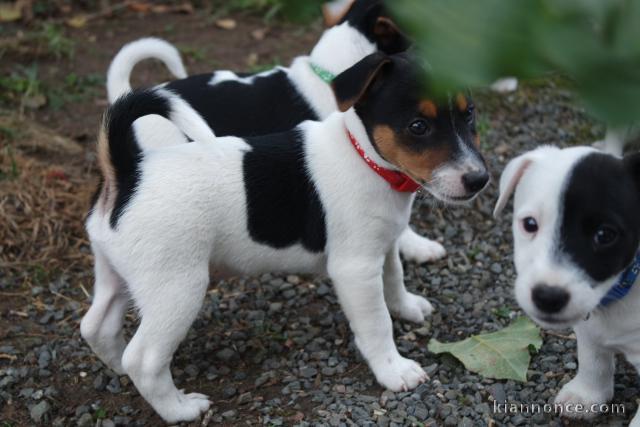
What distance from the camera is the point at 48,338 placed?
411 centimetres

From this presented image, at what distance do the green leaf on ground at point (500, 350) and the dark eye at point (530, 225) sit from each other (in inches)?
43.6

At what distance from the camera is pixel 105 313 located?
11.6 feet

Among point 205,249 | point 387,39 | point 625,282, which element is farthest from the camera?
point 387,39

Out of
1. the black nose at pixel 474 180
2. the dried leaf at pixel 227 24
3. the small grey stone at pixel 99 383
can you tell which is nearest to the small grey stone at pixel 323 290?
the small grey stone at pixel 99 383

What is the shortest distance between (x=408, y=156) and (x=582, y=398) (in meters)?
1.27

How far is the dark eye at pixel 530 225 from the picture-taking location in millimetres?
2654

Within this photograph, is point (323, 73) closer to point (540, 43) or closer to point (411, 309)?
point (411, 309)

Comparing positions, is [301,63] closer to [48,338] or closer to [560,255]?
[48,338]

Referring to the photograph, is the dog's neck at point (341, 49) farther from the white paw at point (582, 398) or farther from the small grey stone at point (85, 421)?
the small grey stone at point (85, 421)

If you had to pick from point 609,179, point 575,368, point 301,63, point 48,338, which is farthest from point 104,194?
point 575,368

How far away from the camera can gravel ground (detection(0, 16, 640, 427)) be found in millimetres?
3494

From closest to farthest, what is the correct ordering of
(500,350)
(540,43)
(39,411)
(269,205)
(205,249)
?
(540,43), (205,249), (269,205), (39,411), (500,350)

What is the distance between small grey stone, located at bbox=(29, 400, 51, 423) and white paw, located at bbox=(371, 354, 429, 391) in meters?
1.56

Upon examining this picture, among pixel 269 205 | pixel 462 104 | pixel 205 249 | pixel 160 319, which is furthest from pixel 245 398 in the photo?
pixel 462 104
